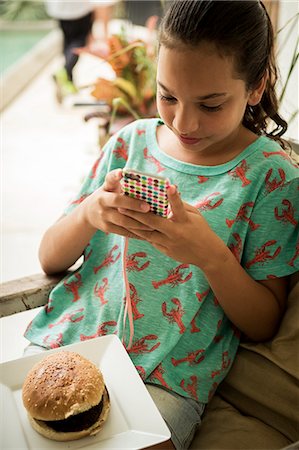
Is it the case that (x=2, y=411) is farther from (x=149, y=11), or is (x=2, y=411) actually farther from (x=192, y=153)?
(x=149, y=11)

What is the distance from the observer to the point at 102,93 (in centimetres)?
203

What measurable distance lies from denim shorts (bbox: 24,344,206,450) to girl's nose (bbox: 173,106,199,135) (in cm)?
50

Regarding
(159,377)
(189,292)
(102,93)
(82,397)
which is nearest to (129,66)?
(102,93)

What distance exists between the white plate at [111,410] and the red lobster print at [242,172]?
1.33 feet

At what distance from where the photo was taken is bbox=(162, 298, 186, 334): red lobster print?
1.10 m

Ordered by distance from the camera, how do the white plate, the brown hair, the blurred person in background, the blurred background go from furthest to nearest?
the blurred person in background → the blurred background → the brown hair → the white plate

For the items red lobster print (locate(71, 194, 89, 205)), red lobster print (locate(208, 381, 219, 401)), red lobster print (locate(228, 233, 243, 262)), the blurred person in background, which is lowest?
the blurred person in background

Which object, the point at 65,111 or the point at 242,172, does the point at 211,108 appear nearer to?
the point at 242,172

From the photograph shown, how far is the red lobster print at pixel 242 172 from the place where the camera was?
1100 millimetres

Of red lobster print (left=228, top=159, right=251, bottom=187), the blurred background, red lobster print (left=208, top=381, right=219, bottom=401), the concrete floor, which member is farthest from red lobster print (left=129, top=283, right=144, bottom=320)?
the concrete floor

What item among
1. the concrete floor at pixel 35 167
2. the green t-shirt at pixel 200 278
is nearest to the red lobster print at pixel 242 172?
the green t-shirt at pixel 200 278

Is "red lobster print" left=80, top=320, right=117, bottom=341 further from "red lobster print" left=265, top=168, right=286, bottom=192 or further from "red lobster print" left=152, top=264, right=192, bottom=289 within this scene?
"red lobster print" left=265, top=168, right=286, bottom=192

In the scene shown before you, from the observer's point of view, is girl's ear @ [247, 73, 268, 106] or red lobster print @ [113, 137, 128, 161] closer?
girl's ear @ [247, 73, 268, 106]

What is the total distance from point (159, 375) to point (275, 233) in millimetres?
364
